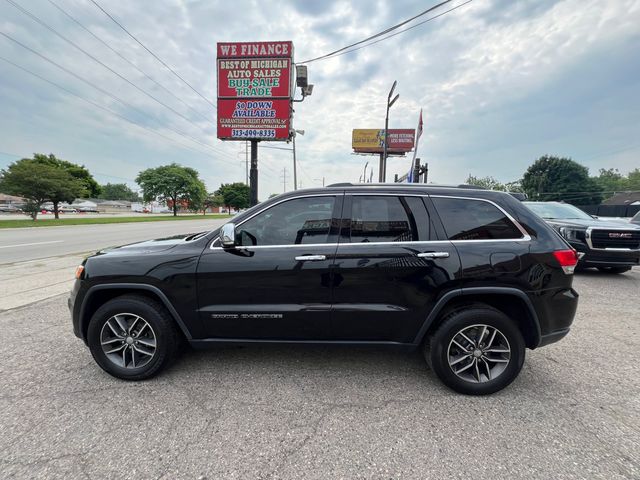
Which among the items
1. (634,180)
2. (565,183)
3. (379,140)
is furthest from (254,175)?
(634,180)

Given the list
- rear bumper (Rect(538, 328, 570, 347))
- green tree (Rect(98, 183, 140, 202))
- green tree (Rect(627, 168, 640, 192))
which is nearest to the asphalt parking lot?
rear bumper (Rect(538, 328, 570, 347))

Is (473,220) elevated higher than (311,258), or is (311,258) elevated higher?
(473,220)

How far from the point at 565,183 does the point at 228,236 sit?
67.4 m

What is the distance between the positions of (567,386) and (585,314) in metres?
2.40

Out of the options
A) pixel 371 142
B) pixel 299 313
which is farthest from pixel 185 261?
pixel 371 142

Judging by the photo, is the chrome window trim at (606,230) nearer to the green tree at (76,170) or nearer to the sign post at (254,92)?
the sign post at (254,92)

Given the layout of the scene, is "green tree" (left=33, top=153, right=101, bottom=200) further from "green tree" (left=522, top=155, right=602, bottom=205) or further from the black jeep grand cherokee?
"green tree" (left=522, top=155, right=602, bottom=205)

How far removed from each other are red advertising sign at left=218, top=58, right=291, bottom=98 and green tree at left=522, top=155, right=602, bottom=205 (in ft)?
193

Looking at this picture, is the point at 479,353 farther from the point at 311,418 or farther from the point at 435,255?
the point at 311,418

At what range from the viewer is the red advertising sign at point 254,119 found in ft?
35.2

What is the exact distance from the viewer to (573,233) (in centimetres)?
650

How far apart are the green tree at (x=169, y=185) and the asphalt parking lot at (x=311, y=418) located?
54.7 metres

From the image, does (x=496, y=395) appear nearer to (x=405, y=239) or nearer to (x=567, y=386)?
(x=567, y=386)

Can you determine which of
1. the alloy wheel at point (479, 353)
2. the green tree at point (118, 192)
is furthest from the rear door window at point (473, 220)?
the green tree at point (118, 192)
